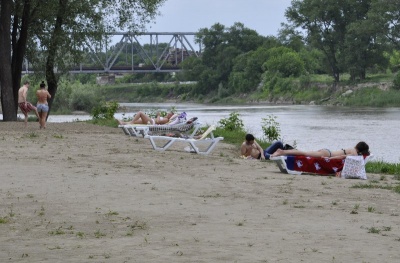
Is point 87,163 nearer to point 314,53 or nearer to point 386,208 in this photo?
point 386,208

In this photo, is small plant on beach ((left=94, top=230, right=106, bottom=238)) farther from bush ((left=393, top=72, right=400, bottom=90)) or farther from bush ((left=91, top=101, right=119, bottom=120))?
bush ((left=393, top=72, right=400, bottom=90))

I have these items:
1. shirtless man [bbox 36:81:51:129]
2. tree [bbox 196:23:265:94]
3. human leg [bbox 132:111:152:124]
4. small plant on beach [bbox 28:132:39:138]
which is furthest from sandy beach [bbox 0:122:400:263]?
Result: tree [bbox 196:23:265:94]

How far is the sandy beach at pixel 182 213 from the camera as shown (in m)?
9.57

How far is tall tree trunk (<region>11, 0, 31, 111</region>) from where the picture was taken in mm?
35562

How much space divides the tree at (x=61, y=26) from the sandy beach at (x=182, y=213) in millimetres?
17383

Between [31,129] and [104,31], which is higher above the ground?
[104,31]

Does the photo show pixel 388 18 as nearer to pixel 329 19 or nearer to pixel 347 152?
pixel 329 19

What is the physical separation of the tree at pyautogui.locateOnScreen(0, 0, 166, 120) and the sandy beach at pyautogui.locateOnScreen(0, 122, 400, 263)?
17383 mm

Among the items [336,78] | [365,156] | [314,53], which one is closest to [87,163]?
[365,156]

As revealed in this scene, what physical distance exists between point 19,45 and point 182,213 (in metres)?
25.4

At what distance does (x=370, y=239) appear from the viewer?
10.4m

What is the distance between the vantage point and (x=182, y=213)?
11953 millimetres

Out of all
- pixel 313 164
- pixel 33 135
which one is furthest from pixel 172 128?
pixel 313 164

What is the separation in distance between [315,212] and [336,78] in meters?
91.6
